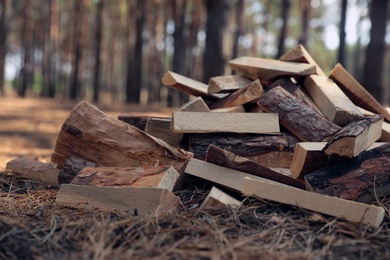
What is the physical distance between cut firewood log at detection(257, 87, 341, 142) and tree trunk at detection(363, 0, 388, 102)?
6.13 m

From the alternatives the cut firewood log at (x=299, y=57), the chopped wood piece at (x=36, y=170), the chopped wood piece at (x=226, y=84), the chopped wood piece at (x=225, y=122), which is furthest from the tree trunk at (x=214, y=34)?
the chopped wood piece at (x=225, y=122)

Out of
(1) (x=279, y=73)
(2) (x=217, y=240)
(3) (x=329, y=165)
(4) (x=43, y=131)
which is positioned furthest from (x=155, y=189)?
(4) (x=43, y=131)

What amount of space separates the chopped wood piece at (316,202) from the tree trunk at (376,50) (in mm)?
6902

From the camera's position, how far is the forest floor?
7.13 ft

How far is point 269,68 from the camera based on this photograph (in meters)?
4.05

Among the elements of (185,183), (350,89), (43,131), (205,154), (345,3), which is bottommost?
(43,131)

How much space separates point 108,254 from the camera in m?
2.11

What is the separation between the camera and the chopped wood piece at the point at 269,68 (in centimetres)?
398

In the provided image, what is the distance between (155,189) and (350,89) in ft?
7.57

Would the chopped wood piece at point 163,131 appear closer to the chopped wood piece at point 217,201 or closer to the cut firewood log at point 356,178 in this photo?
the chopped wood piece at point 217,201

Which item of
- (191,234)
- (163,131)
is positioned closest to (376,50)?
(163,131)

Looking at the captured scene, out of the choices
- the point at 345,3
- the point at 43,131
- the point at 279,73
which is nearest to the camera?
the point at 279,73

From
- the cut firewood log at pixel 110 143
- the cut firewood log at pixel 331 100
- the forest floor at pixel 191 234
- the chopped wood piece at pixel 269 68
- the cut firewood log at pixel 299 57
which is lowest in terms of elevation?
the forest floor at pixel 191 234

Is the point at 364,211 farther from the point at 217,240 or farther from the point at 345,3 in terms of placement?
the point at 345,3
